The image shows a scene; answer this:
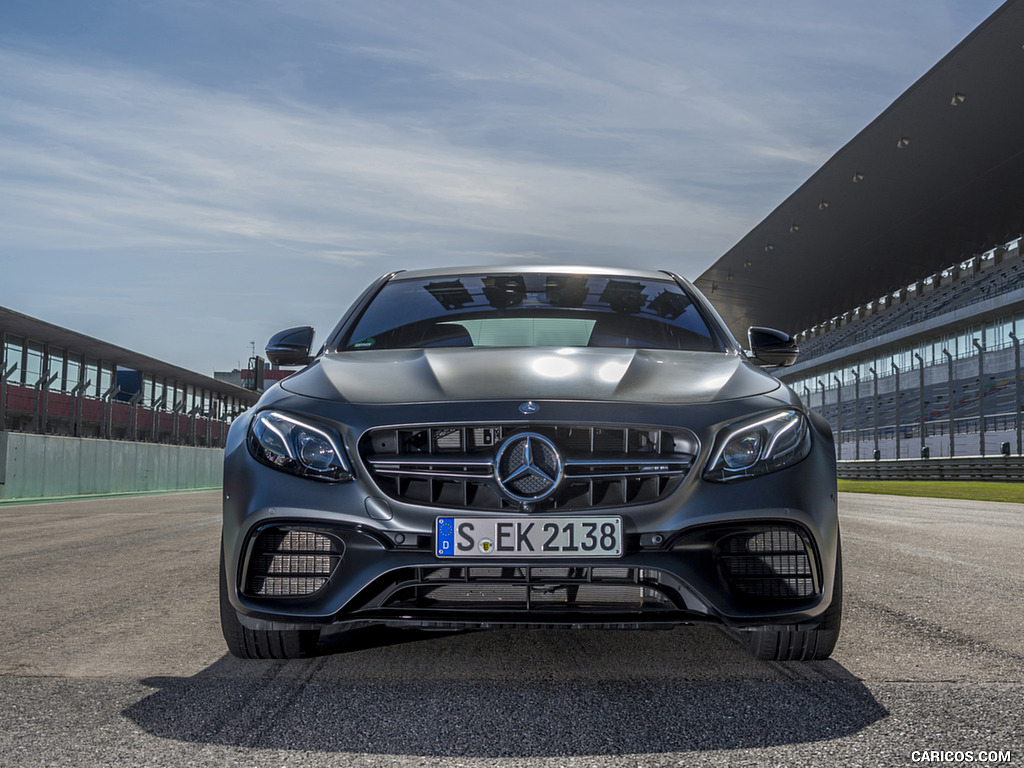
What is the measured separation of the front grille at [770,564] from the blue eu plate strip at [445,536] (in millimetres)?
728

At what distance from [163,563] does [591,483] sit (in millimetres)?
4354

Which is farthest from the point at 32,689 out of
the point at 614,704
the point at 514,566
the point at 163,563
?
the point at 163,563

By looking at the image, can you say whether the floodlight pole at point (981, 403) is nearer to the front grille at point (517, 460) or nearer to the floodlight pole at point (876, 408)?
the floodlight pole at point (876, 408)

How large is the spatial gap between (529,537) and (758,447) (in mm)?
710

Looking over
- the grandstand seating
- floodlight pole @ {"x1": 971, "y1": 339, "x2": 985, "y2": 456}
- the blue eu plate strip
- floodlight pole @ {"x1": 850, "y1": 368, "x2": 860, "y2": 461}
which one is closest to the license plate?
the blue eu plate strip

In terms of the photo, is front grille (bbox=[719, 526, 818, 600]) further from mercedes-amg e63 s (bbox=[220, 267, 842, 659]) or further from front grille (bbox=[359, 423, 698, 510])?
front grille (bbox=[359, 423, 698, 510])

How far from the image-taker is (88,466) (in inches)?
860

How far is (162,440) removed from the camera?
2686 cm

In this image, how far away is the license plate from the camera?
2736 millimetres

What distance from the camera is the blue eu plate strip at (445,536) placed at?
2.75 meters

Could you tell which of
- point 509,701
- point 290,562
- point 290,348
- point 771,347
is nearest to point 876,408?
point 771,347

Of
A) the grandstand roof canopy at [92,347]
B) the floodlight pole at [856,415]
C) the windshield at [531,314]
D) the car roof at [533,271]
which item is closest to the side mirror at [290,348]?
the windshield at [531,314]

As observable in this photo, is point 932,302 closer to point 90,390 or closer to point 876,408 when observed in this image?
point 876,408

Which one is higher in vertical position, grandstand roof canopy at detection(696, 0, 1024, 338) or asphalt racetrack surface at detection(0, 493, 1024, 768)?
grandstand roof canopy at detection(696, 0, 1024, 338)
